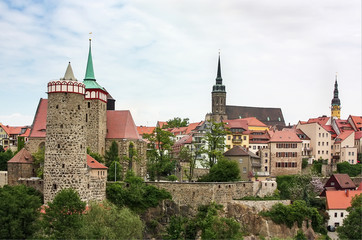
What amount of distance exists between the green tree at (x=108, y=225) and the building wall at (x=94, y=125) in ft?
48.7

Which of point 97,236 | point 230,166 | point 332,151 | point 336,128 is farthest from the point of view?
point 336,128

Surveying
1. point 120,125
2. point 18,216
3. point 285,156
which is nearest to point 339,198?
point 285,156

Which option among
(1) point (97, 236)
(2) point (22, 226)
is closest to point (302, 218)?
(1) point (97, 236)

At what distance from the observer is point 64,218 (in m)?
40.6

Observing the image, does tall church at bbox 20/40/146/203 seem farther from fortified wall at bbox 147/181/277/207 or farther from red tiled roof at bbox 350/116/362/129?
red tiled roof at bbox 350/116/362/129

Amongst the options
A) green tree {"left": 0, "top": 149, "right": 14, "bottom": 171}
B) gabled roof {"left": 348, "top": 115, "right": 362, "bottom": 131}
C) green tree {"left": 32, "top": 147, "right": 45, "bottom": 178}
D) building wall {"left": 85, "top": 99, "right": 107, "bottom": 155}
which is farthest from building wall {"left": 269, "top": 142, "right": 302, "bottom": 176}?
green tree {"left": 0, "top": 149, "right": 14, "bottom": 171}

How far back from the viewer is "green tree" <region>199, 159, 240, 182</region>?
192 ft

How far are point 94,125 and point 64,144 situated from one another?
11551 millimetres

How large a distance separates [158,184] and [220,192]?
6.95 m

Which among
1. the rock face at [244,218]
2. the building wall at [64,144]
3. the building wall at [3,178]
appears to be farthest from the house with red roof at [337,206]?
the building wall at [3,178]

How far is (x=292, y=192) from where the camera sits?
196 feet

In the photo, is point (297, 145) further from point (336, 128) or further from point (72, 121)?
point (72, 121)

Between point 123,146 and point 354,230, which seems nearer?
point 354,230

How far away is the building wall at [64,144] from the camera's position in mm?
46156
